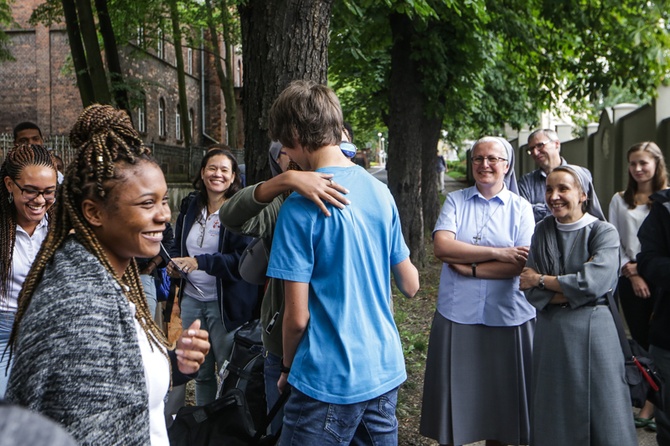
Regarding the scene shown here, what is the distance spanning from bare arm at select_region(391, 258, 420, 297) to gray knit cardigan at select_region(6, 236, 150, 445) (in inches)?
56.2

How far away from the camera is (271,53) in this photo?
4.74 m

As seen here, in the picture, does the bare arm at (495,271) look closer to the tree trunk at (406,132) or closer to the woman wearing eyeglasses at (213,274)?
the woman wearing eyeglasses at (213,274)

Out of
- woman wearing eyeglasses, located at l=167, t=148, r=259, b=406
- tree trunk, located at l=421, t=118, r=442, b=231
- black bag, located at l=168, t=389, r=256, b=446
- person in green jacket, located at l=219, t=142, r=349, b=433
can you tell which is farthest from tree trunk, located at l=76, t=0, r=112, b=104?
black bag, located at l=168, t=389, r=256, b=446

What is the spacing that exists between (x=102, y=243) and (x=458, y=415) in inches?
119

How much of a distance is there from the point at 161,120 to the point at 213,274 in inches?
1175

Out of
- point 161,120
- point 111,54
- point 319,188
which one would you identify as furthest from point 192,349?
point 161,120

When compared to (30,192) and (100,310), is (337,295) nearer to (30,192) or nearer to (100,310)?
(100,310)

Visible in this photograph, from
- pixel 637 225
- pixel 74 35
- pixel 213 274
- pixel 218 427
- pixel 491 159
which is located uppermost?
A: pixel 74 35

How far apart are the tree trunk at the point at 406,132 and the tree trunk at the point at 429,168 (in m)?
4.65

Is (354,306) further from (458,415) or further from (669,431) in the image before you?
(669,431)

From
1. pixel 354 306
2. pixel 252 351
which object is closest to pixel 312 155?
pixel 354 306

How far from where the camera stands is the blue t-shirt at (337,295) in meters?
2.59

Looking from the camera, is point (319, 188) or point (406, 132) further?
point (406, 132)

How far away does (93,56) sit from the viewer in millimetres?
12234
